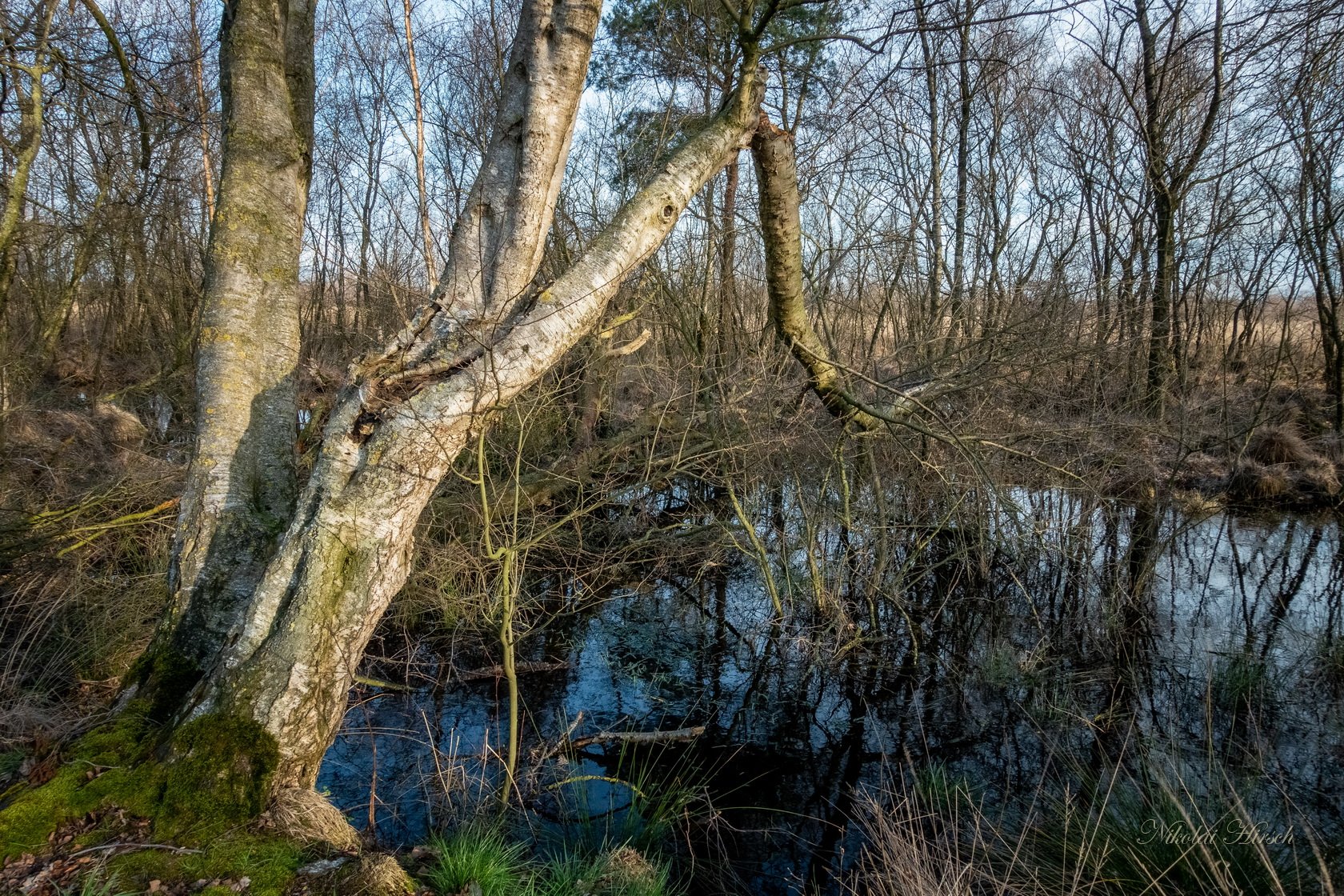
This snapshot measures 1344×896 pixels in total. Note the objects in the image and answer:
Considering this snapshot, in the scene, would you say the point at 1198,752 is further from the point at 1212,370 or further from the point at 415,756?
the point at 1212,370

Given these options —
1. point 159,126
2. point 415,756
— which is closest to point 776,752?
point 415,756

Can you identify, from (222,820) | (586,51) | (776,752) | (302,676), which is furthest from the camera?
(776,752)

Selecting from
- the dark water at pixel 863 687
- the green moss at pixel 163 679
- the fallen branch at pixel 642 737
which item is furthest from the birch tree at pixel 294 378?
the fallen branch at pixel 642 737

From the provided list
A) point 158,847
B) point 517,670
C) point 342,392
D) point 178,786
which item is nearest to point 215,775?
point 178,786

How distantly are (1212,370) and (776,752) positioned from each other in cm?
1572

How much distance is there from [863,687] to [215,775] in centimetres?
462

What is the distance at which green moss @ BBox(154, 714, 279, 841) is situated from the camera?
273 cm

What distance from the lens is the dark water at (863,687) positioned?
13.9 ft

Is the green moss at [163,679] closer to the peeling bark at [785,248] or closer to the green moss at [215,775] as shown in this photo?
the green moss at [215,775]

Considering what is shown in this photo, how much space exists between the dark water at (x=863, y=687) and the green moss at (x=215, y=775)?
1.11m

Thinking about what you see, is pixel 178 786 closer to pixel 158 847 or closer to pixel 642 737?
pixel 158 847

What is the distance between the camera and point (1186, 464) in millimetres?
10969

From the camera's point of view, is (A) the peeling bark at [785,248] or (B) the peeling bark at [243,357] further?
(A) the peeling bark at [785,248]

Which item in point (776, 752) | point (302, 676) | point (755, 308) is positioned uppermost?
point (755, 308)
